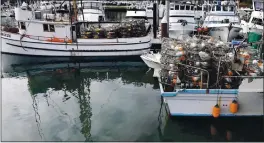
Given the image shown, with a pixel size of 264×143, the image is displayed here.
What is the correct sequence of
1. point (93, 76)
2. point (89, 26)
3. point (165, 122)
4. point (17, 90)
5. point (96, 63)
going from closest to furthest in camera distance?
→ point (165, 122), point (17, 90), point (93, 76), point (96, 63), point (89, 26)

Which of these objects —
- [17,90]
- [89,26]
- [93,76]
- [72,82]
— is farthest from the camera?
[89,26]

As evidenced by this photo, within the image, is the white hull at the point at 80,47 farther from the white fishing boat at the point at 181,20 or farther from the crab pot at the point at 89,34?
the white fishing boat at the point at 181,20

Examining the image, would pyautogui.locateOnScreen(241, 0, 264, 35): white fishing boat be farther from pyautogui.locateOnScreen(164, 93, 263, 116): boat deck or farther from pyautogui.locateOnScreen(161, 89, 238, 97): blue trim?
pyautogui.locateOnScreen(161, 89, 238, 97): blue trim

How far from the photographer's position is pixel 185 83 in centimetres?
930

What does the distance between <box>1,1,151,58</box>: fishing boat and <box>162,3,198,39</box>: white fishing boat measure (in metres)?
2.54

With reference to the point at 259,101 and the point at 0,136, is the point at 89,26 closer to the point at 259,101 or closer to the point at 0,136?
the point at 0,136

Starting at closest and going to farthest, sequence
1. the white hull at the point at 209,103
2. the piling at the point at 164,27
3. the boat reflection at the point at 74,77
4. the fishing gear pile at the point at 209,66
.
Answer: the white hull at the point at 209,103 → the fishing gear pile at the point at 209,66 → the boat reflection at the point at 74,77 → the piling at the point at 164,27

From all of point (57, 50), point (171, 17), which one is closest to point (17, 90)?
point (57, 50)

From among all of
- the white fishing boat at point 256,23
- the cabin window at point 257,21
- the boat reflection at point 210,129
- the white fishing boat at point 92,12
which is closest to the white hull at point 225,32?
the white fishing boat at point 256,23

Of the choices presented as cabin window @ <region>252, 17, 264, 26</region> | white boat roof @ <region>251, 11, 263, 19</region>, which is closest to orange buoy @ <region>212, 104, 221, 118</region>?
cabin window @ <region>252, 17, 264, 26</region>

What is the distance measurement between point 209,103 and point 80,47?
36.3ft

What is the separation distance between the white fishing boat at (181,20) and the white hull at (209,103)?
35.0 ft

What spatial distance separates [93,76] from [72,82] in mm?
1423

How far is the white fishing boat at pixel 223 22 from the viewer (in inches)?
750
